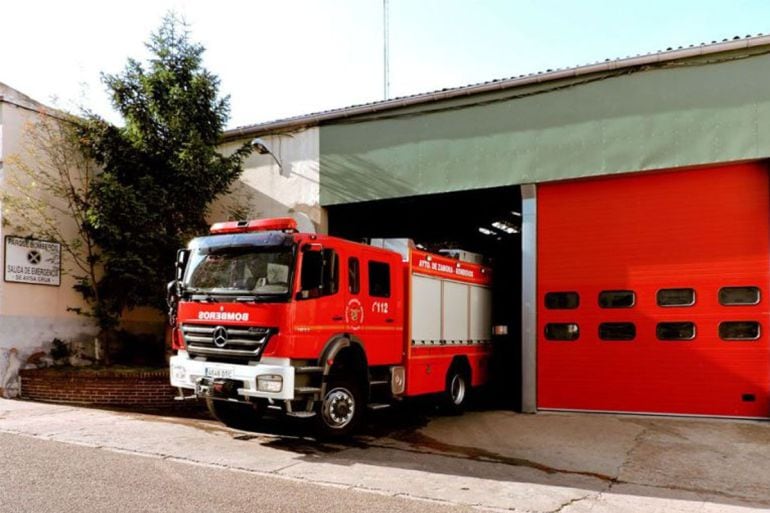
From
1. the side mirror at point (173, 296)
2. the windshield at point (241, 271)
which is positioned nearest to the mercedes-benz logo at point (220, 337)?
the windshield at point (241, 271)

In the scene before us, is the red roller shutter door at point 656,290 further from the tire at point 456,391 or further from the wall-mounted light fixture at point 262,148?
the wall-mounted light fixture at point 262,148

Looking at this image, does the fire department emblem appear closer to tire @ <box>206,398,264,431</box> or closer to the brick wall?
tire @ <box>206,398,264,431</box>

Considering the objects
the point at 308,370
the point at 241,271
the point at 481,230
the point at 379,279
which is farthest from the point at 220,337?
the point at 481,230

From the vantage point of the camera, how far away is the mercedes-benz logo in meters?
8.80

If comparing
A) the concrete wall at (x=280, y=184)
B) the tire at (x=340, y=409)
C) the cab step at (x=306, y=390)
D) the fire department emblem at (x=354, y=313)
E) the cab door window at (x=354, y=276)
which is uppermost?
the concrete wall at (x=280, y=184)

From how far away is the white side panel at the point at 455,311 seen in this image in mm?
11891

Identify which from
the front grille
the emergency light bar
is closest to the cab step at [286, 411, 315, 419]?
the front grille

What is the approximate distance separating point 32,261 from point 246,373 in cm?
754

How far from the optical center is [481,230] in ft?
66.1

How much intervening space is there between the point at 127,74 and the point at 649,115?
10.7m

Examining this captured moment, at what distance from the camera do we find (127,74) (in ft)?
46.3

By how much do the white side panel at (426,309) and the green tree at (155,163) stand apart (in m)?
5.68

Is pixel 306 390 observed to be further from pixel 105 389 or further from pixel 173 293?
pixel 105 389

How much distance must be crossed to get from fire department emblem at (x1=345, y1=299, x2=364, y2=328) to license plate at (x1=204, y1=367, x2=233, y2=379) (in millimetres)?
1800
